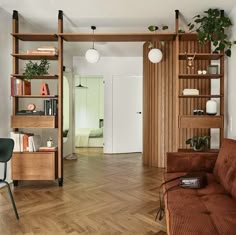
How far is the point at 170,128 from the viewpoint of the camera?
438 centimetres

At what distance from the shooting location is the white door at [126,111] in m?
5.82

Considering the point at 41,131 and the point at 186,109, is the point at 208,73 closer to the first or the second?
the point at 186,109

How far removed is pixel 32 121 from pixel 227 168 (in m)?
2.36

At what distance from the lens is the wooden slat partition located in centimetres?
433

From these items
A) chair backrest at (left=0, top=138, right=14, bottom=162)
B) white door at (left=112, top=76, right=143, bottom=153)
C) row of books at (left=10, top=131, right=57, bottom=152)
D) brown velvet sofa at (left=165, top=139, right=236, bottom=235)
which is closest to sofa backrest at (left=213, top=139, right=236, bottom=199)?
brown velvet sofa at (left=165, top=139, right=236, bottom=235)

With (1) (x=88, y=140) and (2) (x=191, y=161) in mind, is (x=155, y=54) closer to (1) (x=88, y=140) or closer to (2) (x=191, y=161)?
(2) (x=191, y=161)

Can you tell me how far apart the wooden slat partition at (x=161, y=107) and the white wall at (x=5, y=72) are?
2.41 m

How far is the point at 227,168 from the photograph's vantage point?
206cm

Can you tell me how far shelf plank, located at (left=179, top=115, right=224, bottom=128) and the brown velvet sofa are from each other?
61 centimetres

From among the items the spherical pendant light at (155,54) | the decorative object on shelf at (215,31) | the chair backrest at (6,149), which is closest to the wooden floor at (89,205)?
the chair backrest at (6,149)

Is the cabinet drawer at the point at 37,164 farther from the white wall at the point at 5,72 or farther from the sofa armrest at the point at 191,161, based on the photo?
the sofa armrest at the point at 191,161

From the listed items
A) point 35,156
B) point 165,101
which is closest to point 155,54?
point 165,101

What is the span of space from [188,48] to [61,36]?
83.0 inches

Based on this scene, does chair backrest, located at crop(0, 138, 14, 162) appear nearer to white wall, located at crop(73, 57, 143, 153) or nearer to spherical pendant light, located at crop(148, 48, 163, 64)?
spherical pendant light, located at crop(148, 48, 163, 64)
